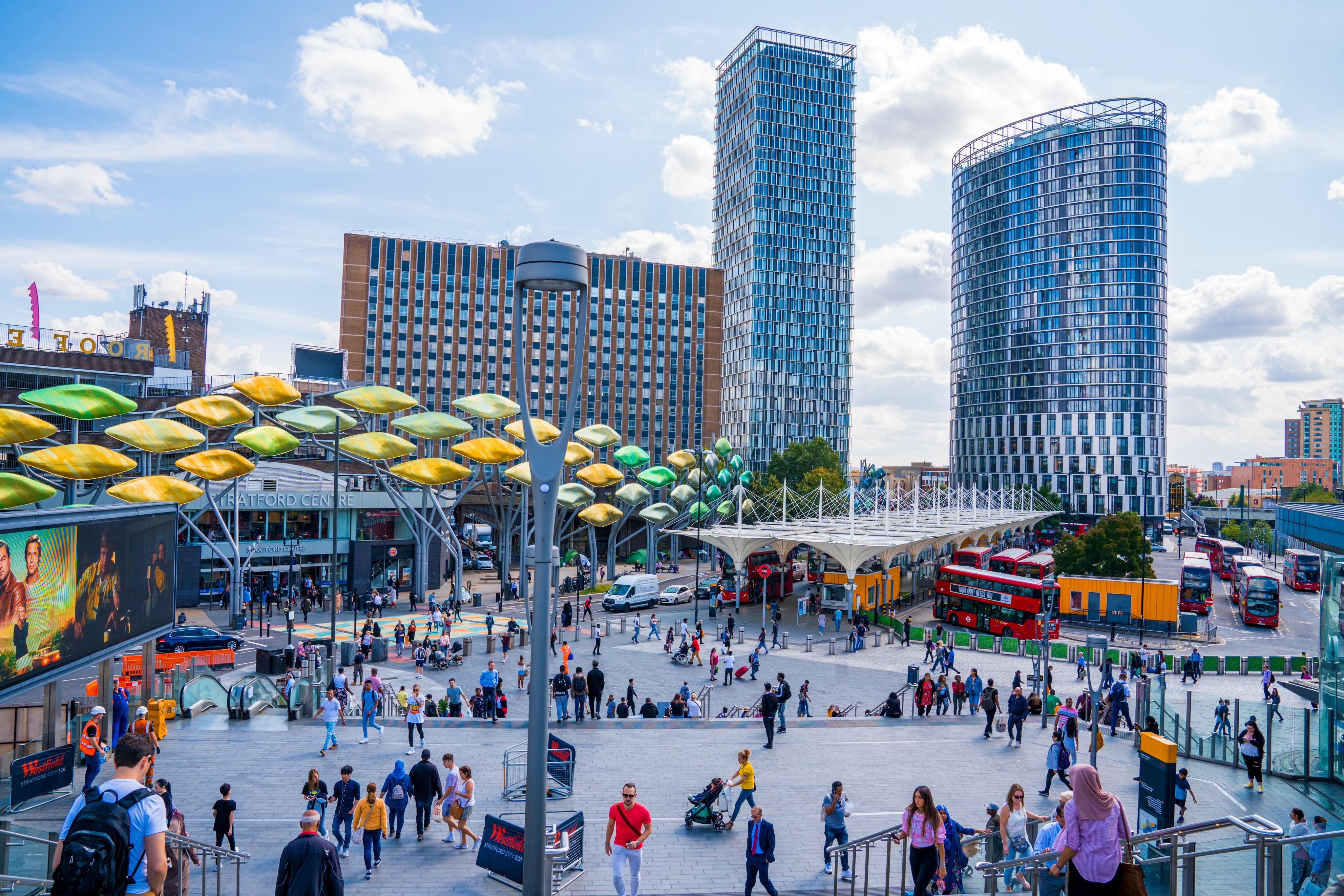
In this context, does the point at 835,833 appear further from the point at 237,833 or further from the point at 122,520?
the point at 122,520

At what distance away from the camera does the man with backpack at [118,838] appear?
15.9 feet

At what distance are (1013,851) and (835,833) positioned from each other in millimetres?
2269

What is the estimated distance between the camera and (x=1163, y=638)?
40969 mm

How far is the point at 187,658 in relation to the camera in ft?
88.4

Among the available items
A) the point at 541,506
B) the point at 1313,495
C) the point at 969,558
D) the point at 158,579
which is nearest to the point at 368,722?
the point at 158,579

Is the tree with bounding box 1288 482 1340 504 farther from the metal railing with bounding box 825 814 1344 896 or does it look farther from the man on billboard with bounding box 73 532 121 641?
the man on billboard with bounding box 73 532 121 641

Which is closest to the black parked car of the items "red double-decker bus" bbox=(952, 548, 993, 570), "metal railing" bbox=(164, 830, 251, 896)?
"metal railing" bbox=(164, 830, 251, 896)

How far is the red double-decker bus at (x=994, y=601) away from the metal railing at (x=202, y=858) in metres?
32.1

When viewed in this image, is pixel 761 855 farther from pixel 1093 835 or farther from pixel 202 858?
pixel 202 858

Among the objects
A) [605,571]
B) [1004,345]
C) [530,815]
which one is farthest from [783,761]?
[1004,345]

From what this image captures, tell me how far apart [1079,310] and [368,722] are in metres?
120

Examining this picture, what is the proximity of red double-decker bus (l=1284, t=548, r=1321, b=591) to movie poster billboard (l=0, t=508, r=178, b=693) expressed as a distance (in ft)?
221

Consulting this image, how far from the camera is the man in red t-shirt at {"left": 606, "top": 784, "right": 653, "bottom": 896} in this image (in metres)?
9.79

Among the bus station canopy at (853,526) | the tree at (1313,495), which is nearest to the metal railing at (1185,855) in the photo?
the bus station canopy at (853,526)
